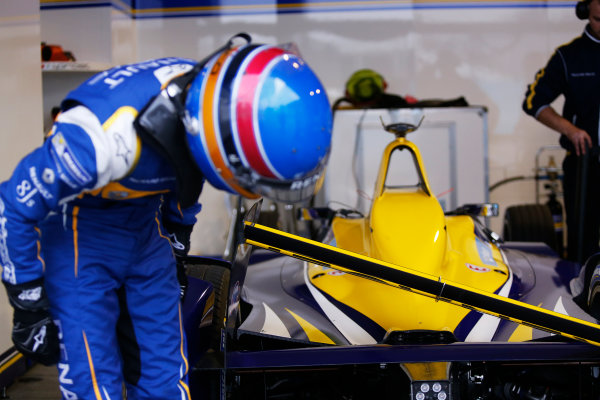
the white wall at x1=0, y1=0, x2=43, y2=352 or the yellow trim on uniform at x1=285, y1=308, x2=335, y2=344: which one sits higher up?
the white wall at x1=0, y1=0, x2=43, y2=352

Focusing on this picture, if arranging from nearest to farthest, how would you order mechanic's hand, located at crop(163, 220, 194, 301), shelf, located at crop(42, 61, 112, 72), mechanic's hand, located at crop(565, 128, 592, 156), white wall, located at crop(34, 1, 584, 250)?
mechanic's hand, located at crop(163, 220, 194, 301) → mechanic's hand, located at crop(565, 128, 592, 156) → shelf, located at crop(42, 61, 112, 72) → white wall, located at crop(34, 1, 584, 250)

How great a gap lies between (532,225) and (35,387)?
11.6ft

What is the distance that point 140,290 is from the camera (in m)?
2.20

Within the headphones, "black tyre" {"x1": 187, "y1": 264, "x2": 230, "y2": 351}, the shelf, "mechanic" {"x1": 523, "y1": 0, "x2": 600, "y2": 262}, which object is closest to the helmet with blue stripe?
"black tyre" {"x1": 187, "y1": 264, "x2": 230, "y2": 351}

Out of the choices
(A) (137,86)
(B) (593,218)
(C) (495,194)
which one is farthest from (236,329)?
(C) (495,194)

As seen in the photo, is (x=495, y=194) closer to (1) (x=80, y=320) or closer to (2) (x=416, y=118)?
(2) (x=416, y=118)

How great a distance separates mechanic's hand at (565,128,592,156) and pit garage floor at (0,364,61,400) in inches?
128

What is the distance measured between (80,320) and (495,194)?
5949 millimetres

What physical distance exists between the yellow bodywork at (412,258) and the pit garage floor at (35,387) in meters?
1.47

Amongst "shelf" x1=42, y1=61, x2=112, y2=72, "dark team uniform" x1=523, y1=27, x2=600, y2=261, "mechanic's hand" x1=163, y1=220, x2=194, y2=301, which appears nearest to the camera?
"mechanic's hand" x1=163, y1=220, x2=194, y2=301

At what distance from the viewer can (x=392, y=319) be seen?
275 centimetres

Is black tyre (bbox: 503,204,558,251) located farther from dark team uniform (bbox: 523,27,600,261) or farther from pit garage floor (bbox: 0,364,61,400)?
pit garage floor (bbox: 0,364,61,400)

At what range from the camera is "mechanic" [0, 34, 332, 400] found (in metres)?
1.85

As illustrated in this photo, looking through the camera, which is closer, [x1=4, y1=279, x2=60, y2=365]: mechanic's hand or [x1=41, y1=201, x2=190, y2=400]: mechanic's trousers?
[x1=4, y1=279, x2=60, y2=365]: mechanic's hand
